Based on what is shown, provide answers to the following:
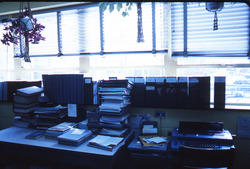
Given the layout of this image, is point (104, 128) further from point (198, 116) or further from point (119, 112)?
point (198, 116)

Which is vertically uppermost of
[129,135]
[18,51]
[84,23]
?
[84,23]

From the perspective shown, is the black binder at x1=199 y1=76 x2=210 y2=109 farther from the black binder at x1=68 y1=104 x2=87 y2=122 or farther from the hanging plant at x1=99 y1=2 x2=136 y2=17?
the black binder at x1=68 y1=104 x2=87 y2=122

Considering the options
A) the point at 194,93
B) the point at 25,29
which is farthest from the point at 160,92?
the point at 25,29

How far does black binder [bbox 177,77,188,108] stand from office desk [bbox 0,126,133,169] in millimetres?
717

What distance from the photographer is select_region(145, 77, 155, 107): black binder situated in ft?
7.18

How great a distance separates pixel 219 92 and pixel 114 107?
118cm

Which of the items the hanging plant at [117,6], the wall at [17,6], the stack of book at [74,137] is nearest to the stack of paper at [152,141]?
the stack of book at [74,137]

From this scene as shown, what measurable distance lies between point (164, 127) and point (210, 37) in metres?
1.26

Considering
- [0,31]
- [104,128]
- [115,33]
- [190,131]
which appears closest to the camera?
[190,131]

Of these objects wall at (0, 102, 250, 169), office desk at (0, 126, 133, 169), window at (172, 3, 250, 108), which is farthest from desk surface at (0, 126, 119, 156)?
window at (172, 3, 250, 108)

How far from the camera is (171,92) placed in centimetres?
213

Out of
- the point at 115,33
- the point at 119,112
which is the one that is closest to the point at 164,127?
the point at 119,112

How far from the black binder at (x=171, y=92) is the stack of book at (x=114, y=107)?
0.48 meters

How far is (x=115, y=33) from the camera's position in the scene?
8.54ft
